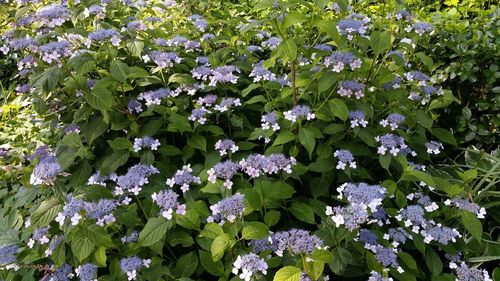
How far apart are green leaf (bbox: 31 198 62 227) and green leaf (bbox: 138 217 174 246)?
35 centimetres

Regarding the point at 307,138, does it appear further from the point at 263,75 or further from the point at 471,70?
the point at 471,70

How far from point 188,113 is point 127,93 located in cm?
30

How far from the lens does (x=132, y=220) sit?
5.27ft

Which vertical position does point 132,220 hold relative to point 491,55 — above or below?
below

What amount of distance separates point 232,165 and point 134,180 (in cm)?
35

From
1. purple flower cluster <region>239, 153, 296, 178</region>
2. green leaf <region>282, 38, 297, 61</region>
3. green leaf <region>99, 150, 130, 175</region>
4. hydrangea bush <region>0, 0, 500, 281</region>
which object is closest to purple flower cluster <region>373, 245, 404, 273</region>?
hydrangea bush <region>0, 0, 500, 281</region>

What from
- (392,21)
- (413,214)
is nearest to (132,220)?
(413,214)

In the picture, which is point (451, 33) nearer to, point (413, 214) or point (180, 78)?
point (413, 214)

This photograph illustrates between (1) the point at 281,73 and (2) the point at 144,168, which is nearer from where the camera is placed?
(2) the point at 144,168

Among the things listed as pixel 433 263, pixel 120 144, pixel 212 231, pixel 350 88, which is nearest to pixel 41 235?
pixel 120 144

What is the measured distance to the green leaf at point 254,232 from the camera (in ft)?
4.64

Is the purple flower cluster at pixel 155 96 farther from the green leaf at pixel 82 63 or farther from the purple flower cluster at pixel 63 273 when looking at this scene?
the purple flower cluster at pixel 63 273

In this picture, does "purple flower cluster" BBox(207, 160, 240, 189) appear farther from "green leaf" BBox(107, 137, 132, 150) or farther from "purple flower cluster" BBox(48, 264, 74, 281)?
"purple flower cluster" BBox(48, 264, 74, 281)

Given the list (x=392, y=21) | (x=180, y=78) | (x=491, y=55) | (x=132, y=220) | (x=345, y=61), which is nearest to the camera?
(x=132, y=220)
